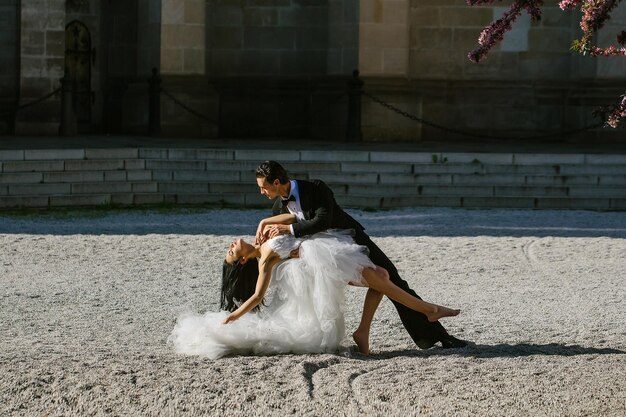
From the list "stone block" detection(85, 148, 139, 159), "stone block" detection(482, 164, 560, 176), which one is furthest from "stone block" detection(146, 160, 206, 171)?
"stone block" detection(482, 164, 560, 176)

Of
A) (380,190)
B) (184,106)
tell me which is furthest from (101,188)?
(184,106)

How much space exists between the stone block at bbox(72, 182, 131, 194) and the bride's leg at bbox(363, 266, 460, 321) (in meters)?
9.15

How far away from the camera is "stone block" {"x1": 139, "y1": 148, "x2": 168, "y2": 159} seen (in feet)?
59.4

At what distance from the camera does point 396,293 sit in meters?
8.45

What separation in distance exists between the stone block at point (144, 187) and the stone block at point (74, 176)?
0.41 metres

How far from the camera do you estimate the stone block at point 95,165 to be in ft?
56.6

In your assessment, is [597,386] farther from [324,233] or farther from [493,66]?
[493,66]

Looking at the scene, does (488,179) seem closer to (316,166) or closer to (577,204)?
(577,204)

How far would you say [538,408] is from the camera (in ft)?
22.8

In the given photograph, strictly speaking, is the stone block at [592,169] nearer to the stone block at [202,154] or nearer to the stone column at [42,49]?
the stone block at [202,154]

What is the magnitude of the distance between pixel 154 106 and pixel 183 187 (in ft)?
15.8

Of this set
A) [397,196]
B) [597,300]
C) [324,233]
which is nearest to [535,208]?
[397,196]

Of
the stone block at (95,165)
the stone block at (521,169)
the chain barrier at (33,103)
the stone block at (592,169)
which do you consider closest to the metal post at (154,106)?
the chain barrier at (33,103)

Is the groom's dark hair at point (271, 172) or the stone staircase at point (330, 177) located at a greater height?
the groom's dark hair at point (271, 172)
